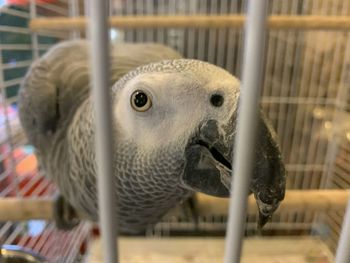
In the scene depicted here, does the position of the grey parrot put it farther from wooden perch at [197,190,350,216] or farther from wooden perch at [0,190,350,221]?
wooden perch at [197,190,350,216]

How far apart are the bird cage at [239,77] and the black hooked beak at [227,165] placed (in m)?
0.39

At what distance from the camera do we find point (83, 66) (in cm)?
102

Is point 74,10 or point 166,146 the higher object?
point 74,10

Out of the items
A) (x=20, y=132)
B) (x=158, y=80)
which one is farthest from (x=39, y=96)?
(x=158, y=80)

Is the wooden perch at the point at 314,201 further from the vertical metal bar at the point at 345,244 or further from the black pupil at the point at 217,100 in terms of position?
the vertical metal bar at the point at 345,244

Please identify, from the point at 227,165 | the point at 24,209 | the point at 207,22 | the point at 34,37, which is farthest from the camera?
the point at 34,37

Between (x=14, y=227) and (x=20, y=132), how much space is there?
0.32 metres

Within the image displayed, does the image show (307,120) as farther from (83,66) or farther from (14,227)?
(14,227)

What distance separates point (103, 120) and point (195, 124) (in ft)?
0.81

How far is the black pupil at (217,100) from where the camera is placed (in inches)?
18.3

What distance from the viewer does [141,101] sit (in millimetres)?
538

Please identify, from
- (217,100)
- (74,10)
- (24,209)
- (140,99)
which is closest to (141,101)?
(140,99)

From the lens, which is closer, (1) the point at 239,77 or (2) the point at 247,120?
(2) the point at 247,120

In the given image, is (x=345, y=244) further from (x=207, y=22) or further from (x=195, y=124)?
(x=207, y=22)
